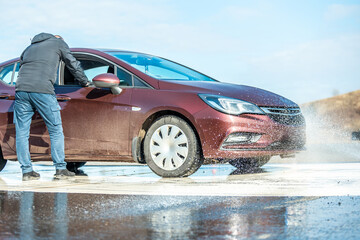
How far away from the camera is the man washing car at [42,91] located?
7121 millimetres

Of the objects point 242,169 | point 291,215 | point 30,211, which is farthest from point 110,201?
point 242,169

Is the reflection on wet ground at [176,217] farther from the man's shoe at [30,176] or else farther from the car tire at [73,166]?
the car tire at [73,166]

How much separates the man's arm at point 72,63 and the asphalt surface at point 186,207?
121cm

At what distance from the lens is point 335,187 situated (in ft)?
19.1

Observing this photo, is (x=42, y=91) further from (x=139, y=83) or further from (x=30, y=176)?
(x=139, y=83)

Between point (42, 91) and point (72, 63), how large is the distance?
47cm

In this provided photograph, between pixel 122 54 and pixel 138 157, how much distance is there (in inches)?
57.0

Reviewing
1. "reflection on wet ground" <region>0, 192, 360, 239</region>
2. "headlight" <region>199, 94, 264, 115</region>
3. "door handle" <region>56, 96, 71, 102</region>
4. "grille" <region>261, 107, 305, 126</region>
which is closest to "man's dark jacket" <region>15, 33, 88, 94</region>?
"door handle" <region>56, 96, 71, 102</region>

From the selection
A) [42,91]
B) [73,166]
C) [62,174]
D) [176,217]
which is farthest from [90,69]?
[176,217]

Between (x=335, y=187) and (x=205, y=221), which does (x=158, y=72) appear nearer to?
(x=335, y=187)

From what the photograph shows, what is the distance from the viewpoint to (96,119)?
731cm

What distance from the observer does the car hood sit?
7.04 m

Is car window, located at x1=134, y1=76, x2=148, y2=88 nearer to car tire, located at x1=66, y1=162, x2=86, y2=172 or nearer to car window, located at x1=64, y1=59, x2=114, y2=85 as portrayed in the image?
car window, located at x1=64, y1=59, x2=114, y2=85

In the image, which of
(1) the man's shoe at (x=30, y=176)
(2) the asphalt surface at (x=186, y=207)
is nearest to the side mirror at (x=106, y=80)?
(2) the asphalt surface at (x=186, y=207)
